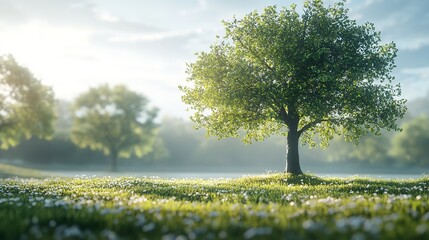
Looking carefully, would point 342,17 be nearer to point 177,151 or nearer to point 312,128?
point 312,128

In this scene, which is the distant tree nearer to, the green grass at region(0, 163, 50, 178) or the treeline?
the treeline

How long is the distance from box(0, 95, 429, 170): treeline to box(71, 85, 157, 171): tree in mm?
7143

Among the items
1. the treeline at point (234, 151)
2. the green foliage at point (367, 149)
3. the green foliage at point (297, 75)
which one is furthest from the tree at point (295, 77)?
the green foliage at point (367, 149)

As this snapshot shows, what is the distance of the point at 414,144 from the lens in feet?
315

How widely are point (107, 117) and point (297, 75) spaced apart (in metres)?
60.9

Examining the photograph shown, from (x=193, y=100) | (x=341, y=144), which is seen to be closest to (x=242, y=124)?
(x=193, y=100)

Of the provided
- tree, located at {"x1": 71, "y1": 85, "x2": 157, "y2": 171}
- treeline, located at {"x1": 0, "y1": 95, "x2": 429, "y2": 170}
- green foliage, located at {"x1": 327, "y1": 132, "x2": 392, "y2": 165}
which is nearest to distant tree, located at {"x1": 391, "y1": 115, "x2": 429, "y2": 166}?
treeline, located at {"x1": 0, "y1": 95, "x2": 429, "y2": 170}

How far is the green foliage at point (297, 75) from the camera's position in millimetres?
27594

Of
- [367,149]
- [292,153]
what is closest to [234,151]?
[367,149]

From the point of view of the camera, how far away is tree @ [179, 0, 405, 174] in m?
27.6

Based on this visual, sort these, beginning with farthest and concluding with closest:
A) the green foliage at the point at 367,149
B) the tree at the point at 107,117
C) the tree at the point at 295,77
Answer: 1. the green foliage at the point at 367,149
2. the tree at the point at 107,117
3. the tree at the point at 295,77

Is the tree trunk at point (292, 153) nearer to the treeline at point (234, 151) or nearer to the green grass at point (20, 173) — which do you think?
the green grass at point (20, 173)

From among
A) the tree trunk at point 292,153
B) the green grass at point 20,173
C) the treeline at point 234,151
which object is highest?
the treeline at point 234,151

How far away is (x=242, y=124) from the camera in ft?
99.3
